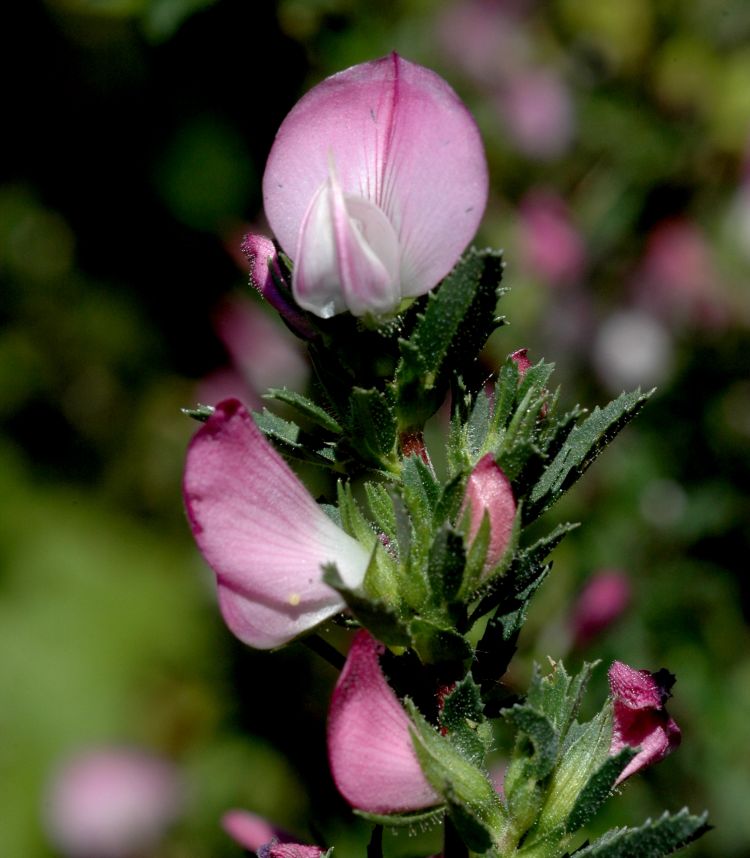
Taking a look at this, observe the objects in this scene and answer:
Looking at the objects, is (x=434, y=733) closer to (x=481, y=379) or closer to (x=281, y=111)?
(x=481, y=379)

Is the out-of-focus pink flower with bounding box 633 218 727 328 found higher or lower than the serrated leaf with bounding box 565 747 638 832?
lower

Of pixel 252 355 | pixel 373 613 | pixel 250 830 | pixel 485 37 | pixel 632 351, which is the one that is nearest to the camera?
pixel 373 613

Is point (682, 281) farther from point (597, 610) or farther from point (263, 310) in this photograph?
point (597, 610)

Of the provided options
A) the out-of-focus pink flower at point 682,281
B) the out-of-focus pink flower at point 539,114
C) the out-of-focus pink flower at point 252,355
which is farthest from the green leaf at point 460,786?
the out-of-focus pink flower at point 539,114

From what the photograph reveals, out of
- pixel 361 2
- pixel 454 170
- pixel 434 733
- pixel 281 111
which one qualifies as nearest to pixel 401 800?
pixel 434 733

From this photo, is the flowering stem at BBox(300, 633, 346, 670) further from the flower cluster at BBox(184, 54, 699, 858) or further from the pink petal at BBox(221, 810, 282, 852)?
the pink petal at BBox(221, 810, 282, 852)

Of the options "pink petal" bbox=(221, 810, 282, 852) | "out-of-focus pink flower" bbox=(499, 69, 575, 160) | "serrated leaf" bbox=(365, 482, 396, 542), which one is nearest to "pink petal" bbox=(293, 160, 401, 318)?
"serrated leaf" bbox=(365, 482, 396, 542)

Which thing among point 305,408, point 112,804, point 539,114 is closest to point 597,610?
point 305,408
